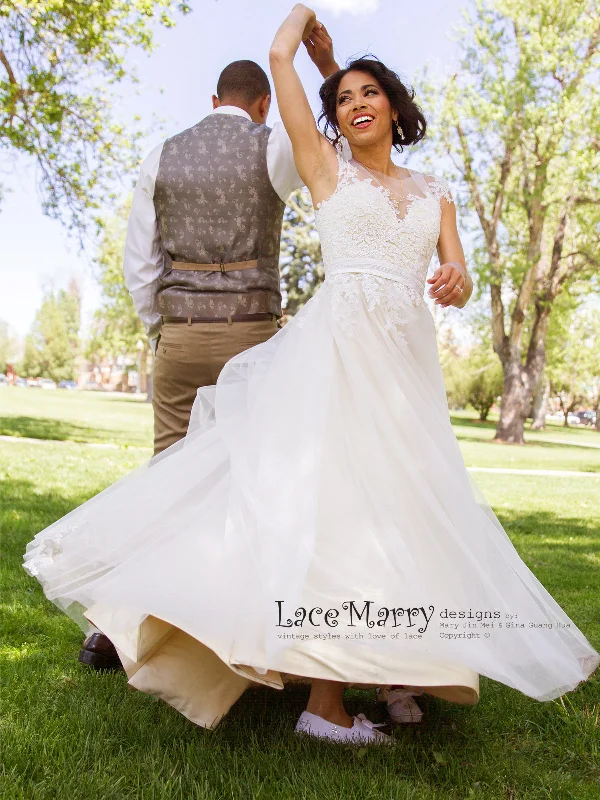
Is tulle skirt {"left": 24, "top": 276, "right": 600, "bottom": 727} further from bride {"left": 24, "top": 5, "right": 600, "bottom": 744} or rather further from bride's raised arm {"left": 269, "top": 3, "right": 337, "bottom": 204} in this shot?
bride's raised arm {"left": 269, "top": 3, "right": 337, "bottom": 204}

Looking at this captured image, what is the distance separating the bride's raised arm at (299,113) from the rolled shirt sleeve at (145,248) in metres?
1.00

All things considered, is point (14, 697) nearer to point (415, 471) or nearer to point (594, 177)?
point (415, 471)

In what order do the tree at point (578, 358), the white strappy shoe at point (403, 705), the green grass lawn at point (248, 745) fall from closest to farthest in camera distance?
the green grass lawn at point (248, 745)
the white strappy shoe at point (403, 705)
the tree at point (578, 358)

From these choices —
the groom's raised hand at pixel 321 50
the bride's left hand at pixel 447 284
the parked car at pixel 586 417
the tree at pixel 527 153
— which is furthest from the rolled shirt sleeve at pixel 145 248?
the parked car at pixel 586 417

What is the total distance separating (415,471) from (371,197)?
1192 mm

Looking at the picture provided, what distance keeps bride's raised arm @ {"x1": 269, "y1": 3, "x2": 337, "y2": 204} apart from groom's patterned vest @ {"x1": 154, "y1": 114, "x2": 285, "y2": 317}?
2.03 feet

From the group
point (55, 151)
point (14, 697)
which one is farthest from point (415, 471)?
point (55, 151)

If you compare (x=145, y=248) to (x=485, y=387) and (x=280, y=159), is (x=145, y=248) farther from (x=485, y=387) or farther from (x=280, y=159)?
(x=485, y=387)

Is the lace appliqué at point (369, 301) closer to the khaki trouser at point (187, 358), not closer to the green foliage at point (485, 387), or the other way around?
the khaki trouser at point (187, 358)

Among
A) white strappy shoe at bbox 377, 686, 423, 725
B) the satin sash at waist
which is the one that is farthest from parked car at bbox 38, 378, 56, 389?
white strappy shoe at bbox 377, 686, 423, 725

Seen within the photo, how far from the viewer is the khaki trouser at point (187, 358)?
3.90m

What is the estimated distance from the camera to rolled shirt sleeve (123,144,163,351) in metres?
3.94

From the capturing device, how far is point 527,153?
78.0 ft

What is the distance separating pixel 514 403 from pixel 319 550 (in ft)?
81.7
